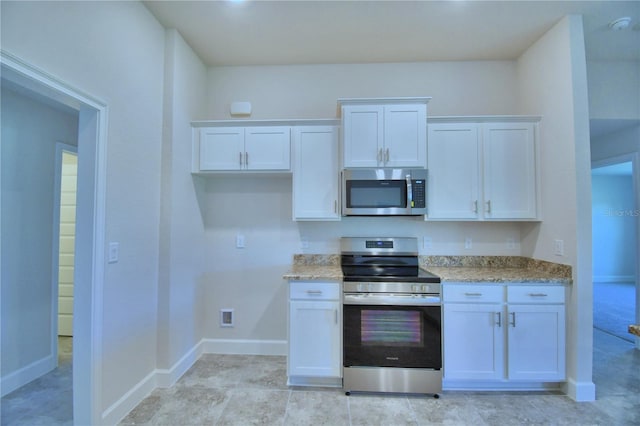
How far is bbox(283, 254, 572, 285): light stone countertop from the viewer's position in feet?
7.40

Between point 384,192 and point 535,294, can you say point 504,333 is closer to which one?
point 535,294

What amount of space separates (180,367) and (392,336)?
184cm

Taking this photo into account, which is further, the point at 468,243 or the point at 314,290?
the point at 468,243

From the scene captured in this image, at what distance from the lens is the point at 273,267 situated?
9.87 ft

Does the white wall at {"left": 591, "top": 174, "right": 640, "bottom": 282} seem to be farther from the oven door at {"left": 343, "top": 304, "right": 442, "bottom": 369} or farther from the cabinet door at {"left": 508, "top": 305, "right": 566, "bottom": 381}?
the oven door at {"left": 343, "top": 304, "right": 442, "bottom": 369}

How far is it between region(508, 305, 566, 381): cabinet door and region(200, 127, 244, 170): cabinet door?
2.67 metres

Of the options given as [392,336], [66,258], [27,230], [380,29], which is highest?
[380,29]

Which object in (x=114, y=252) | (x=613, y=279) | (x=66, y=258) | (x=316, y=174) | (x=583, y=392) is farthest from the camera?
(x=613, y=279)

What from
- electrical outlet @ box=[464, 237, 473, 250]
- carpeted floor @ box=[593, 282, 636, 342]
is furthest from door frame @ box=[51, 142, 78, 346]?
carpeted floor @ box=[593, 282, 636, 342]

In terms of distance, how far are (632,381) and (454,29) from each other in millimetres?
3332

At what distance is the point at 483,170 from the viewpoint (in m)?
2.59

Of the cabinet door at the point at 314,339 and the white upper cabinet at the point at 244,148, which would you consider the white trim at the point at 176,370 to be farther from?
the white upper cabinet at the point at 244,148

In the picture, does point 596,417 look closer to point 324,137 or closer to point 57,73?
point 324,137

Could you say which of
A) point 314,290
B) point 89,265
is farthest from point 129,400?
point 314,290
